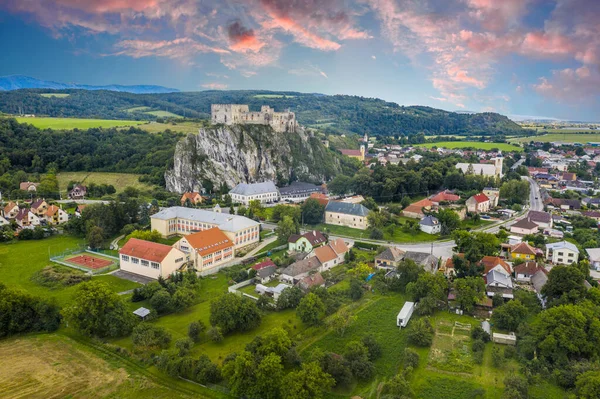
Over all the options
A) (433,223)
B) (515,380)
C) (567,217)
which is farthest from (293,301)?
(567,217)

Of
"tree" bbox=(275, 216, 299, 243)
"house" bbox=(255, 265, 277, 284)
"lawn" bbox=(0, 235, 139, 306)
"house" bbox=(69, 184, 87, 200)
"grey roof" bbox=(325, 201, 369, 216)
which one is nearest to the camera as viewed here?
"lawn" bbox=(0, 235, 139, 306)

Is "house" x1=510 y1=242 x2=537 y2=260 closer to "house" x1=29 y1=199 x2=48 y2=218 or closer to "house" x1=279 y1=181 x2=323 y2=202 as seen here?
"house" x1=279 y1=181 x2=323 y2=202

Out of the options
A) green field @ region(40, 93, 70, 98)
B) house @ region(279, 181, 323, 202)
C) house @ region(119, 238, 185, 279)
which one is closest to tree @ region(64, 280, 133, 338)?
house @ region(119, 238, 185, 279)

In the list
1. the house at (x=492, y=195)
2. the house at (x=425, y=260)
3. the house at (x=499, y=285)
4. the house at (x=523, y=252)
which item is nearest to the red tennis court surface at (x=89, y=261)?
the house at (x=425, y=260)

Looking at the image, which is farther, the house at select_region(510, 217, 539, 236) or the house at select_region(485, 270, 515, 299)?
the house at select_region(510, 217, 539, 236)

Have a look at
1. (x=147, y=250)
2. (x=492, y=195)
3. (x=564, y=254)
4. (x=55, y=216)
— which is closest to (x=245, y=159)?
(x=55, y=216)

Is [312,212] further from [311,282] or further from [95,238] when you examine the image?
[95,238]

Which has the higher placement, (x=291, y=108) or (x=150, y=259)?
(x=291, y=108)

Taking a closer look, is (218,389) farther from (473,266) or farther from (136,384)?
(473,266)
